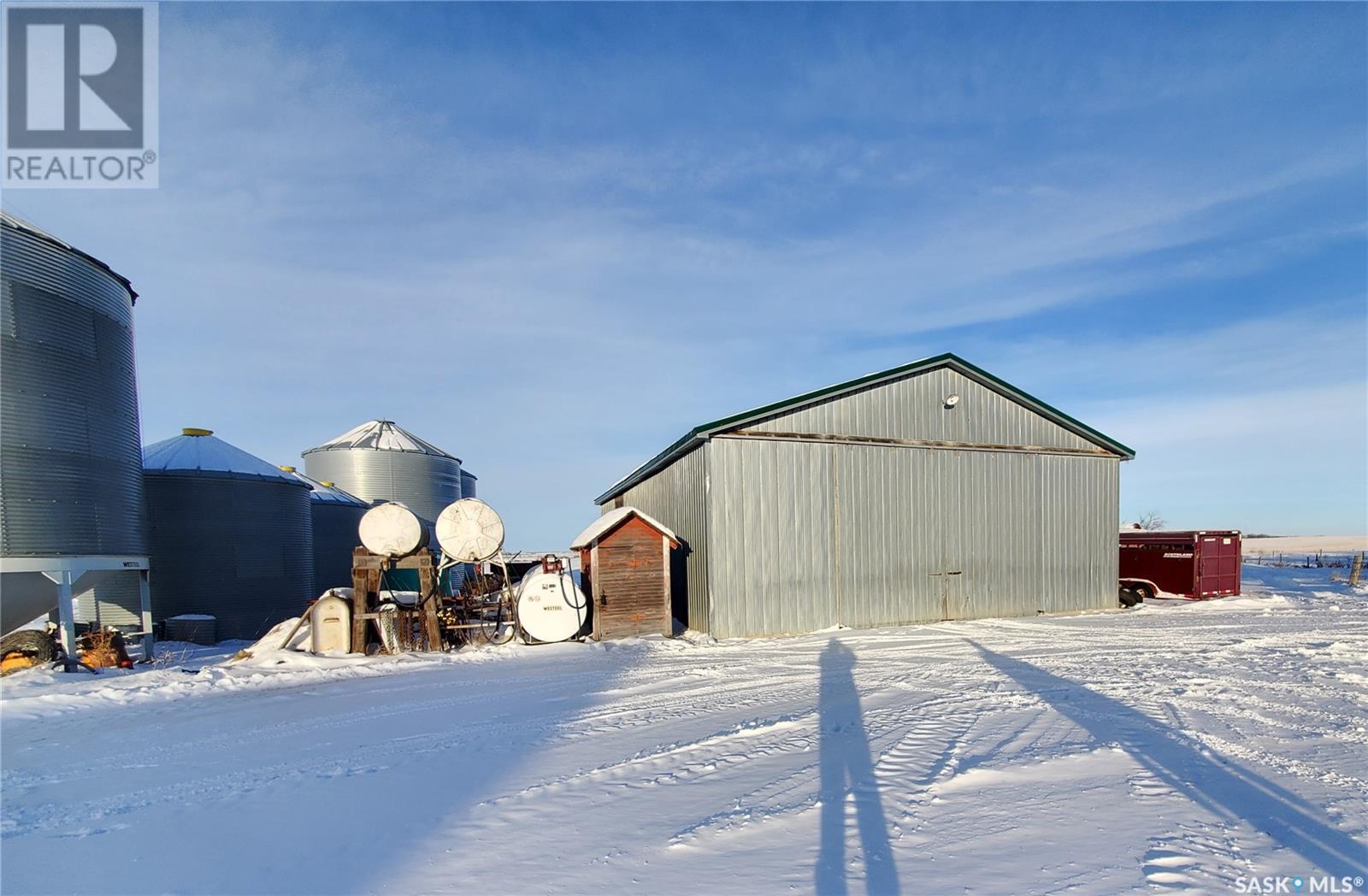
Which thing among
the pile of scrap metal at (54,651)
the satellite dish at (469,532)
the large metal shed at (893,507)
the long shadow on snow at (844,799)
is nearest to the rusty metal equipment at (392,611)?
the satellite dish at (469,532)

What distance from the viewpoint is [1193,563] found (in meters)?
22.2

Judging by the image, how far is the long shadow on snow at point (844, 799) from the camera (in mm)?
4500

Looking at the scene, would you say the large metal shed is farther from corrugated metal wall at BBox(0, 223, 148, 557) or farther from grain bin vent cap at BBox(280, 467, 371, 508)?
grain bin vent cap at BBox(280, 467, 371, 508)

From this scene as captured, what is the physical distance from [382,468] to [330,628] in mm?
23148

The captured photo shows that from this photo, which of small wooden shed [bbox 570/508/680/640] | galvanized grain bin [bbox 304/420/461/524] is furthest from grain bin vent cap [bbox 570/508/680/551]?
galvanized grain bin [bbox 304/420/461/524]

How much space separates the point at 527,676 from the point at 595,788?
5762 millimetres

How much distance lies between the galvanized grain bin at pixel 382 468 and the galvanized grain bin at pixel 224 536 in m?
Answer: 12.3

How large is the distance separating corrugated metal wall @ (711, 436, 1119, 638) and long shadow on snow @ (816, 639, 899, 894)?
6.27 metres

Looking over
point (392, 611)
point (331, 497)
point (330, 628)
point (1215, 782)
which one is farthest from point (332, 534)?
point (1215, 782)

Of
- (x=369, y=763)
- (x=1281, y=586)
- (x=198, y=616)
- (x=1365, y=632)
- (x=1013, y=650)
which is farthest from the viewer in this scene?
(x=1281, y=586)

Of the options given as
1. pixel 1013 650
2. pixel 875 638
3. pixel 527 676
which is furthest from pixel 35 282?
pixel 1013 650

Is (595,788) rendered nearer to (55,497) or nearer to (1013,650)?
(1013,650)

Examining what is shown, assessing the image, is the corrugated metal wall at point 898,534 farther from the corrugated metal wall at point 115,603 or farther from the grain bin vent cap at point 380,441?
the grain bin vent cap at point 380,441

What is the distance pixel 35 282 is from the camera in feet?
42.9
